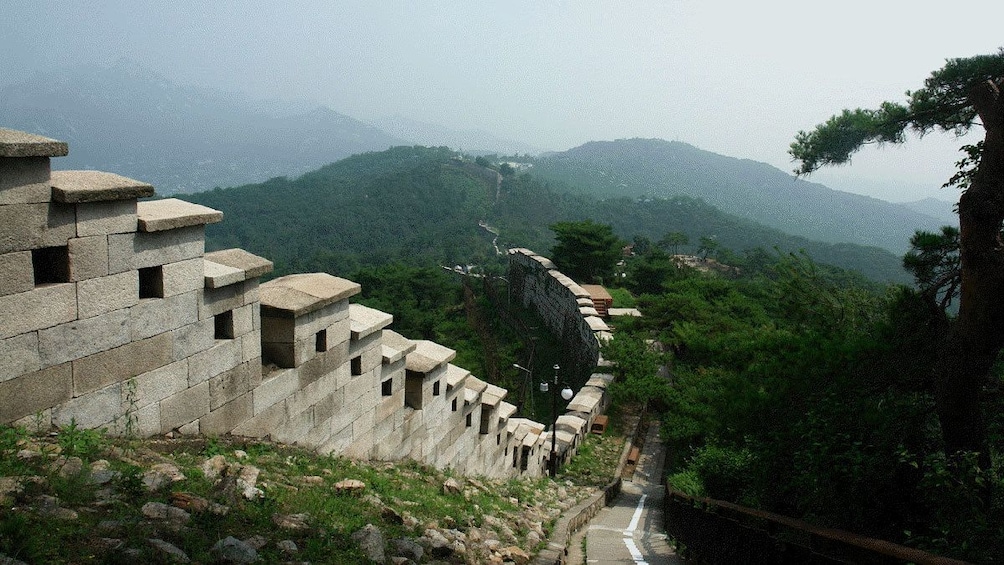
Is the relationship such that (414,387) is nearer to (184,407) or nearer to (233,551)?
(184,407)

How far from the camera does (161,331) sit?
4660 mm

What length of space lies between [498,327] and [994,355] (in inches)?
965

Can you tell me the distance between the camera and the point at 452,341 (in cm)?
2823

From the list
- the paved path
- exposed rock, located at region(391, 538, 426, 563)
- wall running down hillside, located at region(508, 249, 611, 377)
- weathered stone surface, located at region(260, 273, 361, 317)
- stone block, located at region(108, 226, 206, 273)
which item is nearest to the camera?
stone block, located at region(108, 226, 206, 273)

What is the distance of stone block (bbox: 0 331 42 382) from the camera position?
380 cm

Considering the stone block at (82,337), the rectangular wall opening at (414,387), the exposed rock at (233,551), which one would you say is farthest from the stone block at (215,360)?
the rectangular wall opening at (414,387)

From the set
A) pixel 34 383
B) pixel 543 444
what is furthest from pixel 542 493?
pixel 34 383

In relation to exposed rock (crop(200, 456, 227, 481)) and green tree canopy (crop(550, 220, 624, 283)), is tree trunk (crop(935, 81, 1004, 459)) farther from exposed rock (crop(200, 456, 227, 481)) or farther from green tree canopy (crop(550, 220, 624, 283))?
green tree canopy (crop(550, 220, 624, 283))

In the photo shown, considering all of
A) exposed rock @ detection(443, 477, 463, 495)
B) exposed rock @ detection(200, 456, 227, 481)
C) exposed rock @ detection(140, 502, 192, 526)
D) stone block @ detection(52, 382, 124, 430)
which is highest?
stone block @ detection(52, 382, 124, 430)

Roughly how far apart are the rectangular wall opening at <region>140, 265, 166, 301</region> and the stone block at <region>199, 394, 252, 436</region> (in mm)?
1034

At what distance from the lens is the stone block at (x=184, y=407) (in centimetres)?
477

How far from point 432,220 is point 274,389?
3524 inches

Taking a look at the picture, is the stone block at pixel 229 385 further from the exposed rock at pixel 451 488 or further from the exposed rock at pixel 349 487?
the exposed rock at pixel 451 488

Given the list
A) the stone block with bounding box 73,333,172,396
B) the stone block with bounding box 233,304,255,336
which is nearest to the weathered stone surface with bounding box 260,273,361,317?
the stone block with bounding box 233,304,255,336
